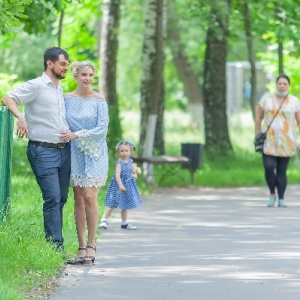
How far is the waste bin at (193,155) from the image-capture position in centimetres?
2428

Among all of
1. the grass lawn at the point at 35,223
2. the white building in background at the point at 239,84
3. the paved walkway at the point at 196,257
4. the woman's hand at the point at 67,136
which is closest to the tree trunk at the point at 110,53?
the grass lawn at the point at 35,223

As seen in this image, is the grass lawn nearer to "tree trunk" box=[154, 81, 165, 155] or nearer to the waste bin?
the waste bin

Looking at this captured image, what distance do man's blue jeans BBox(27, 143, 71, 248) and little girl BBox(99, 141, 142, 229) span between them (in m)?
3.52

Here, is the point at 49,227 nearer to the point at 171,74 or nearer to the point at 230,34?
the point at 230,34

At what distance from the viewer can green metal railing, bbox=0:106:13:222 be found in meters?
13.0

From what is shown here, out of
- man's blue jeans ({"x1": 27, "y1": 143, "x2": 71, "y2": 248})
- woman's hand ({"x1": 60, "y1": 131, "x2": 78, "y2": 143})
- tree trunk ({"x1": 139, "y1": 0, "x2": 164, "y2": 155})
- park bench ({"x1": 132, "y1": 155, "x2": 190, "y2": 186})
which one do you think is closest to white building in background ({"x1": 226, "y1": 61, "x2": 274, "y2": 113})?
tree trunk ({"x1": 139, "y1": 0, "x2": 164, "y2": 155})

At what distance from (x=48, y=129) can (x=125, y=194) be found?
13.3 ft

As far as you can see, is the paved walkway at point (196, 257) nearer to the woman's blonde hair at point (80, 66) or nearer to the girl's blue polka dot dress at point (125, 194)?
the girl's blue polka dot dress at point (125, 194)

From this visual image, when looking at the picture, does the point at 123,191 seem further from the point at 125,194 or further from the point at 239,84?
the point at 239,84

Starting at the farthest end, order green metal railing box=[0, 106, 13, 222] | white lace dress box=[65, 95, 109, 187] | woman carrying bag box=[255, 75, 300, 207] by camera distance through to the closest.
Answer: woman carrying bag box=[255, 75, 300, 207], green metal railing box=[0, 106, 13, 222], white lace dress box=[65, 95, 109, 187]

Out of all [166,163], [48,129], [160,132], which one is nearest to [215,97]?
[160,132]

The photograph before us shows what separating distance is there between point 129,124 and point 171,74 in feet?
73.6

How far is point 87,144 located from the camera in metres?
12.4

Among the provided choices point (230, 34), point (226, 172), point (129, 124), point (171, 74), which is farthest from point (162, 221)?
point (171, 74)
